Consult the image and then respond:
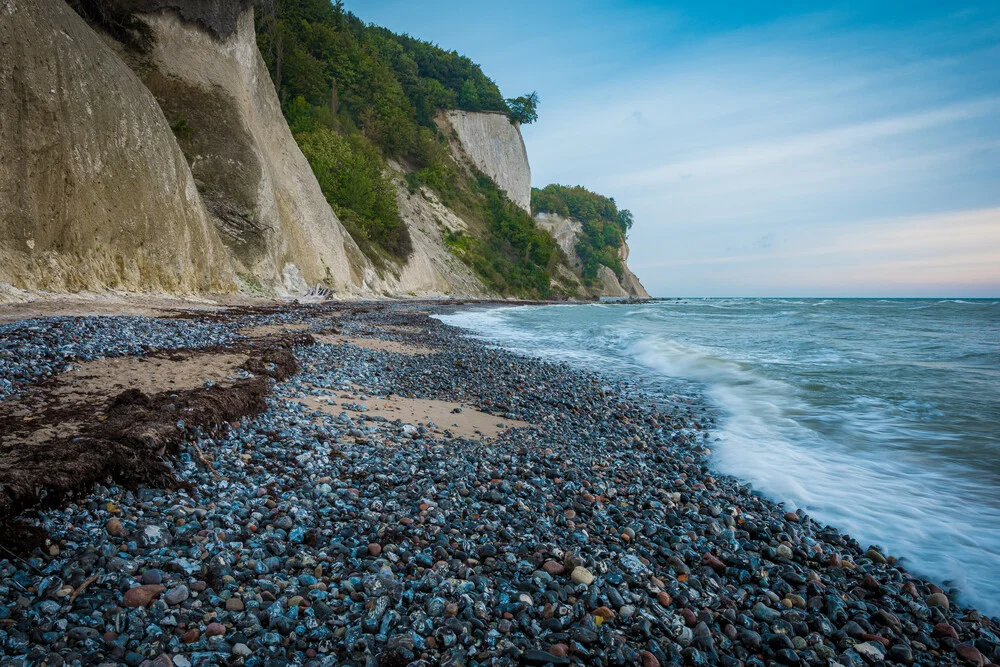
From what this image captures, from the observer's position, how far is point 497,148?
234ft

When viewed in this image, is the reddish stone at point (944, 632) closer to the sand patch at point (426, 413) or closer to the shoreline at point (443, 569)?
the shoreline at point (443, 569)

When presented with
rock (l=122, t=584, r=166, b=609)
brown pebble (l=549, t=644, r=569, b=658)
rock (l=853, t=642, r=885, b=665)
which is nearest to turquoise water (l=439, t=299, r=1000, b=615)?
rock (l=853, t=642, r=885, b=665)

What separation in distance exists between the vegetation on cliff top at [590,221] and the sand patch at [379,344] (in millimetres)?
79683

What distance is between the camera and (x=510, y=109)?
240ft

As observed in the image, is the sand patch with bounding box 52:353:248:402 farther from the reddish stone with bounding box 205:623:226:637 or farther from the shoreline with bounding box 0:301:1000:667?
the reddish stone with bounding box 205:623:226:637

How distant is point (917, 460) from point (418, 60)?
251 feet

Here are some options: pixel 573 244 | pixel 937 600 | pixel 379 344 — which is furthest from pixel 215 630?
pixel 573 244

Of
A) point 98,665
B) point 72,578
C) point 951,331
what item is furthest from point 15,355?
point 951,331

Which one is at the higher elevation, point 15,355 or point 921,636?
point 15,355

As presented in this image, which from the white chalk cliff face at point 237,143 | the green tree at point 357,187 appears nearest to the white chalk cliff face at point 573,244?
the green tree at point 357,187

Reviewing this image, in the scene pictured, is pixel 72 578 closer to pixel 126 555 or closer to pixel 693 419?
pixel 126 555

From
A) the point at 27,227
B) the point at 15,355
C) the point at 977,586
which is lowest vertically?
the point at 977,586

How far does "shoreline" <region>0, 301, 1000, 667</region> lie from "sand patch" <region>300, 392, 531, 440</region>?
75cm

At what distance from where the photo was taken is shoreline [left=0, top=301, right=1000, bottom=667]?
2152 mm
